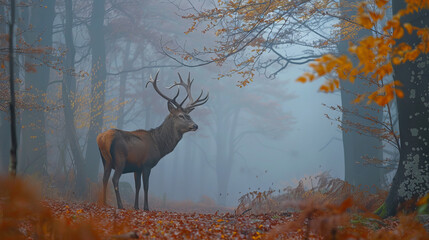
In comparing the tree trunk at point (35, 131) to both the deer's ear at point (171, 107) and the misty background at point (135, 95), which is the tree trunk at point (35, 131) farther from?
the deer's ear at point (171, 107)

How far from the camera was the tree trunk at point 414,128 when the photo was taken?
5.81 meters

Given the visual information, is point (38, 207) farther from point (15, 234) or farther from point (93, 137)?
point (93, 137)

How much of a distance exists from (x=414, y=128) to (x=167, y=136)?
5281mm

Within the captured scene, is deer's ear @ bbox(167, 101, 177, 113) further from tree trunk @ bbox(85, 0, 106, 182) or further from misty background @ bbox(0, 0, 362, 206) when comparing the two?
tree trunk @ bbox(85, 0, 106, 182)

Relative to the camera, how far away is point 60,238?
2229 mm

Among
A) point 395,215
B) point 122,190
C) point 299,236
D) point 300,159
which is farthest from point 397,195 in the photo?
point 300,159

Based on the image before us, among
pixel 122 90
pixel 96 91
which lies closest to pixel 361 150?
pixel 96 91

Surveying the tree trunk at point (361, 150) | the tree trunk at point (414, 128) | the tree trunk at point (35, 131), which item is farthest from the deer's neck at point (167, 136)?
the tree trunk at point (361, 150)

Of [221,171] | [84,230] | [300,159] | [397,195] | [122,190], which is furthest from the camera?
[300,159]

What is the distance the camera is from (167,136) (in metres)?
8.83

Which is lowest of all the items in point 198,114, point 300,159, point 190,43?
point 300,159

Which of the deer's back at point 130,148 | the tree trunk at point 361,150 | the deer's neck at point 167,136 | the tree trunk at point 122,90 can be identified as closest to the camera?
the deer's back at point 130,148

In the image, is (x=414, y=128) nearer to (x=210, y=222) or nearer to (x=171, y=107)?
(x=210, y=222)

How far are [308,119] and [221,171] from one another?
81337 mm
